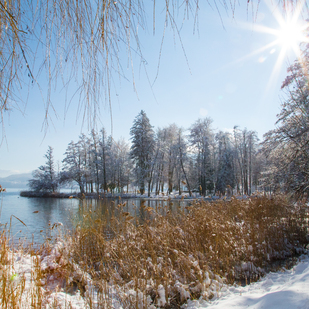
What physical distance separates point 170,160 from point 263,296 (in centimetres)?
2826

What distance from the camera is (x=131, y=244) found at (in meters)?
4.01

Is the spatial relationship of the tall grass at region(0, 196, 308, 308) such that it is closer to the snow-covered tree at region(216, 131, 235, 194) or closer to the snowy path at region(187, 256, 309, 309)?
the snowy path at region(187, 256, 309, 309)

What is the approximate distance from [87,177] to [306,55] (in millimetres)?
32033

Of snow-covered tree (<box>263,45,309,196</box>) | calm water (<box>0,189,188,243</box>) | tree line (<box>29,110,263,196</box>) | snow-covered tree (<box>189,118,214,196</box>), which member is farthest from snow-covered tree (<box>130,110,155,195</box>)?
snow-covered tree (<box>263,45,309,196</box>)

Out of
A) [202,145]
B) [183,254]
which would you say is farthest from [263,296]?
[202,145]

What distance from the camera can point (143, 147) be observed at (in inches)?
1113

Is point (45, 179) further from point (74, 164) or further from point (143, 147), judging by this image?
point (143, 147)

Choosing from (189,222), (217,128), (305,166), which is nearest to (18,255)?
(189,222)

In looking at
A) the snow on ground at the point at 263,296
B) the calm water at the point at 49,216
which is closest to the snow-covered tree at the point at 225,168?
the calm water at the point at 49,216

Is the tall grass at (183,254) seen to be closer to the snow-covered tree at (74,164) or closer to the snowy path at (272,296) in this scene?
the snowy path at (272,296)

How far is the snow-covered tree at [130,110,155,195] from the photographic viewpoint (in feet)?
92.1

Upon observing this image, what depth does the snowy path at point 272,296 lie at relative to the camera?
4.61 ft

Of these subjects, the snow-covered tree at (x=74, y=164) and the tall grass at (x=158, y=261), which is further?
the snow-covered tree at (x=74, y=164)

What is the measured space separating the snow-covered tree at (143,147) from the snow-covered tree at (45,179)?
1817 centimetres
